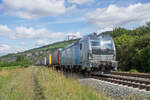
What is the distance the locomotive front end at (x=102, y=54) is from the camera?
42.5ft

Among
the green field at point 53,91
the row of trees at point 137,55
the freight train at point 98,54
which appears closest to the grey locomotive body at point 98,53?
the freight train at point 98,54

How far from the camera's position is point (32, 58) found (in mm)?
148625

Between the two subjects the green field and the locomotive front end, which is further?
the locomotive front end

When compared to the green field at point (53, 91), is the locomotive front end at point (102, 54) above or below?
above

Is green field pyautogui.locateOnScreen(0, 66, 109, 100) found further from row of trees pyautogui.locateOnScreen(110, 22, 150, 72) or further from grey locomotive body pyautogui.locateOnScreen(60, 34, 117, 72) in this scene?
row of trees pyautogui.locateOnScreen(110, 22, 150, 72)

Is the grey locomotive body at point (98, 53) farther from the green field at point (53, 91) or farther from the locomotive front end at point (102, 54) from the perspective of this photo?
the green field at point (53, 91)

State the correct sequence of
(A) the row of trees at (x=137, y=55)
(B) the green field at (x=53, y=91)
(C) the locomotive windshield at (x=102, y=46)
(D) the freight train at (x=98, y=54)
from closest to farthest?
(B) the green field at (x=53, y=91) → (D) the freight train at (x=98, y=54) → (C) the locomotive windshield at (x=102, y=46) → (A) the row of trees at (x=137, y=55)

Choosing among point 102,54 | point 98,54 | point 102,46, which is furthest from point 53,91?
point 102,46

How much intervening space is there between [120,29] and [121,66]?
30983 mm

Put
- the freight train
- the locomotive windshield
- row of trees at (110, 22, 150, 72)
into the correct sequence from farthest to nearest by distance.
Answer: row of trees at (110, 22, 150, 72) < the locomotive windshield < the freight train

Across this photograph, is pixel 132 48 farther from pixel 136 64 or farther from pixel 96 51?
pixel 96 51

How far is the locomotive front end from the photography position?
42.5 feet

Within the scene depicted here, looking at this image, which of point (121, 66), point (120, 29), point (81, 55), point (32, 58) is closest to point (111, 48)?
point (81, 55)

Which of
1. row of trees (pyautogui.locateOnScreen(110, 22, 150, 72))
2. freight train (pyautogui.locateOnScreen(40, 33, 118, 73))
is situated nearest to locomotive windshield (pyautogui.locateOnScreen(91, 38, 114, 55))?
freight train (pyautogui.locateOnScreen(40, 33, 118, 73))
